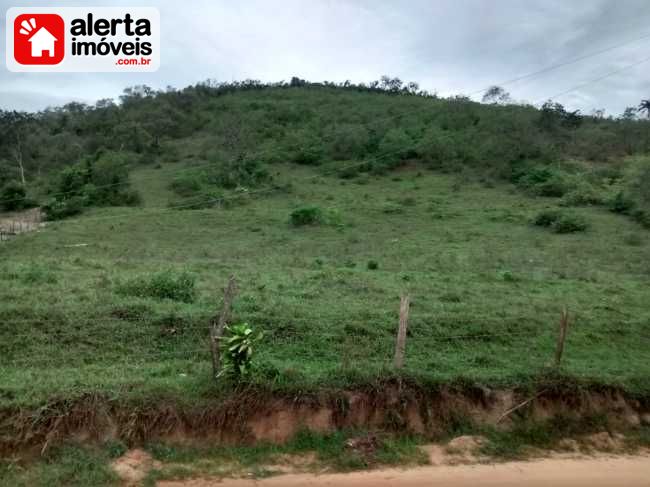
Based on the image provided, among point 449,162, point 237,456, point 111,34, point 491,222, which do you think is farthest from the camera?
point 449,162

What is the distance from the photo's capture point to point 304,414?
6.56m

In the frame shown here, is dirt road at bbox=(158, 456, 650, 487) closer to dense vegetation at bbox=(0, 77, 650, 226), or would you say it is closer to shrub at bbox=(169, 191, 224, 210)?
dense vegetation at bbox=(0, 77, 650, 226)

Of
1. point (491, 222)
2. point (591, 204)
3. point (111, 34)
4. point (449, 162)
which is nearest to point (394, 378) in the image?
point (111, 34)

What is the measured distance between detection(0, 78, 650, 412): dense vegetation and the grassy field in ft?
0.18

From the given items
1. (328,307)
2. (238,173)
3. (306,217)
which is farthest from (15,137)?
(328,307)

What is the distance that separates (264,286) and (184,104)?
57780 millimetres

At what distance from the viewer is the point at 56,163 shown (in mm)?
45531

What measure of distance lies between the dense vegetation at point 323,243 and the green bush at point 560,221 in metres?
0.14

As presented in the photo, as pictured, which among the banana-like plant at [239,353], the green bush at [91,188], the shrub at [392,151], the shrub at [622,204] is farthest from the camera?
the shrub at [392,151]

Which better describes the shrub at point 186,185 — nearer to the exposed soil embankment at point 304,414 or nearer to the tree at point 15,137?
the tree at point 15,137

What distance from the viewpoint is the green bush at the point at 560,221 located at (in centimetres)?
2514

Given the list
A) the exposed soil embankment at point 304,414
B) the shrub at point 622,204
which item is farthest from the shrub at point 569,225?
the exposed soil embankment at point 304,414

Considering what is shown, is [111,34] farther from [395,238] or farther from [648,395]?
[395,238]

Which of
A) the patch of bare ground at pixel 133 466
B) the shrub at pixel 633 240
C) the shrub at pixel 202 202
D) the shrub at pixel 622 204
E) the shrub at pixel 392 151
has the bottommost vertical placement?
the patch of bare ground at pixel 133 466
